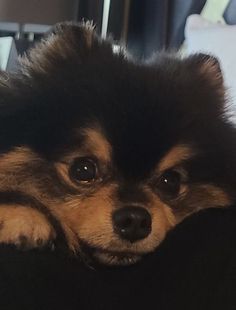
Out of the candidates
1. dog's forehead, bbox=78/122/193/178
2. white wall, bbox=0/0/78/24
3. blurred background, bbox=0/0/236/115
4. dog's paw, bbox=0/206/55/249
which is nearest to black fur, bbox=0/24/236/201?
dog's forehead, bbox=78/122/193/178

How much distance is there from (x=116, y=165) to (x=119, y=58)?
19 cm

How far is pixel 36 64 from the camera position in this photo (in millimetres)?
1032

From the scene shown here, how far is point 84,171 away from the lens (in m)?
0.98

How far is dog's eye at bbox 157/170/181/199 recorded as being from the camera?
40.2 inches

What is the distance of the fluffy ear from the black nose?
→ 36cm

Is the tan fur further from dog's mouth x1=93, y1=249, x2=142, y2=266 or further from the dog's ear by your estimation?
the dog's ear

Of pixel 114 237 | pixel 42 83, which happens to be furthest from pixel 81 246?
pixel 42 83

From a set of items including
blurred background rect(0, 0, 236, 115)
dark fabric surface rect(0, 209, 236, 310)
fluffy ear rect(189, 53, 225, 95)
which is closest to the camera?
dark fabric surface rect(0, 209, 236, 310)

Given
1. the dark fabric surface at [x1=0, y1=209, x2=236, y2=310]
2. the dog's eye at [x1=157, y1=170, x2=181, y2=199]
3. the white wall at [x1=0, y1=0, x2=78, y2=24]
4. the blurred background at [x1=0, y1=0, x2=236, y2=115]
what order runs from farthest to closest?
the white wall at [x1=0, y1=0, x2=78, y2=24], the blurred background at [x1=0, y1=0, x2=236, y2=115], the dog's eye at [x1=157, y1=170, x2=181, y2=199], the dark fabric surface at [x1=0, y1=209, x2=236, y2=310]

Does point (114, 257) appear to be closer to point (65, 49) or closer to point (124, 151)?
point (124, 151)

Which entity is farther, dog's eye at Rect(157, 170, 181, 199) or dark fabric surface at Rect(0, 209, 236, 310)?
dog's eye at Rect(157, 170, 181, 199)

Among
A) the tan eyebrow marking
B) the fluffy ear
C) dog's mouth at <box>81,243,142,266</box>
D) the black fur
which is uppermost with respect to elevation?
the fluffy ear

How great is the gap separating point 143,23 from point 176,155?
5.92 feet

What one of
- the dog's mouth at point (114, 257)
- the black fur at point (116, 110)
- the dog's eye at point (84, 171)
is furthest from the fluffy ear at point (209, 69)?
the dog's mouth at point (114, 257)
